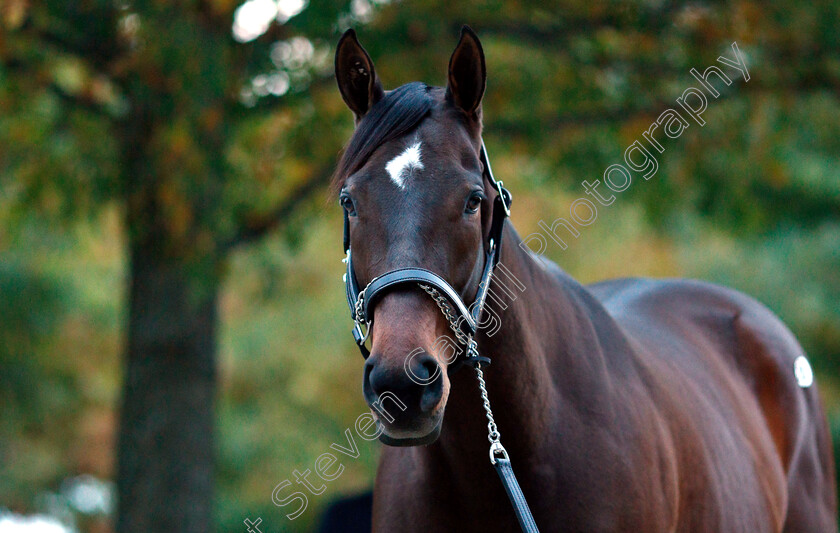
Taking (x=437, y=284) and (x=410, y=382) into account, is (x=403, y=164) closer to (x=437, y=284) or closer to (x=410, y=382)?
(x=437, y=284)

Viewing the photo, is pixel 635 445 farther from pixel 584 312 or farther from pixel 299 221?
pixel 299 221

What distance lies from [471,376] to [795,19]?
4348 millimetres

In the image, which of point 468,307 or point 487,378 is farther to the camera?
point 487,378

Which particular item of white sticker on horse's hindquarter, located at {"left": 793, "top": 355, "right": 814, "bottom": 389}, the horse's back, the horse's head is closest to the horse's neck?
the horse's head

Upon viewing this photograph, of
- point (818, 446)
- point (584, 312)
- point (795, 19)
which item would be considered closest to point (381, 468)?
point (584, 312)

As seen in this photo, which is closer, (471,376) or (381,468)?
(471,376)

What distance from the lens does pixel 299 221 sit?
21.7ft

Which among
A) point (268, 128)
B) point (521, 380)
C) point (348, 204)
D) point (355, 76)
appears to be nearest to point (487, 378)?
point (521, 380)

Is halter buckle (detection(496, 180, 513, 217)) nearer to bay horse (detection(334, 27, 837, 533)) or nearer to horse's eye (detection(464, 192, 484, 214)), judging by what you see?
bay horse (detection(334, 27, 837, 533))

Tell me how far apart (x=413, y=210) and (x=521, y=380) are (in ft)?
2.09

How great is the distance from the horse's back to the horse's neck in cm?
113

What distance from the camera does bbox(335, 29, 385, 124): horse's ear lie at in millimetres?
2553

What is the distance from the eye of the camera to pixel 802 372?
4.24 meters

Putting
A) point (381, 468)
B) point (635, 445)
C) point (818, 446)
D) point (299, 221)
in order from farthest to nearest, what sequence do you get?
point (299, 221) < point (818, 446) < point (381, 468) < point (635, 445)
